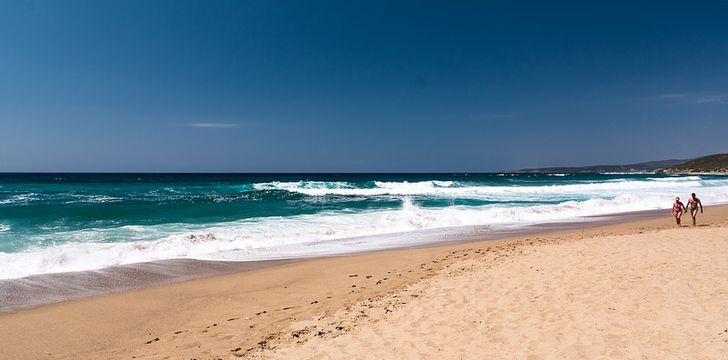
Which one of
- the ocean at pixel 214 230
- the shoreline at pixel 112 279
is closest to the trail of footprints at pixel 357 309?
the shoreline at pixel 112 279

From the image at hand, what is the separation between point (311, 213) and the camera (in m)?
21.3

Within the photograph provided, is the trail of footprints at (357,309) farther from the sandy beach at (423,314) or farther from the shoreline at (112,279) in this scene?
the shoreline at (112,279)

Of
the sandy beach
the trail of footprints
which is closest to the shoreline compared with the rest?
the sandy beach

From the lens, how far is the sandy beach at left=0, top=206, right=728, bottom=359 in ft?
14.4

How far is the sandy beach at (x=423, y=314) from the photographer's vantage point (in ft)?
14.4

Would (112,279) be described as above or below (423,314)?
below

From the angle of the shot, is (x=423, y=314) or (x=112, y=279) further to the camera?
(x=112, y=279)

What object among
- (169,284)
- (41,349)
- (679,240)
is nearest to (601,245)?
(679,240)

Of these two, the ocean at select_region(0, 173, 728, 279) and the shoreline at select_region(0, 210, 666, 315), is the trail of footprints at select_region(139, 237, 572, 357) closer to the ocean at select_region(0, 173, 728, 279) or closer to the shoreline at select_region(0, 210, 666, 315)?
the shoreline at select_region(0, 210, 666, 315)

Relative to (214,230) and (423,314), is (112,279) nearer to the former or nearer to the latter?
(423,314)

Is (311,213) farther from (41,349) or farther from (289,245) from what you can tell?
(41,349)

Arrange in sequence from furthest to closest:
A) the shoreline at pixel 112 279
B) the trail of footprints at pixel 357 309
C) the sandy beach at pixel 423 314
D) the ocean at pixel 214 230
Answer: the ocean at pixel 214 230 → the shoreline at pixel 112 279 → the trail of footprints at pixel 357 309 → the sandy beach at pixel 423 314

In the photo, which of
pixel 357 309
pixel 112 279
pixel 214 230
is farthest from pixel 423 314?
pixel 214 230

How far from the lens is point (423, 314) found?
5.48 m
